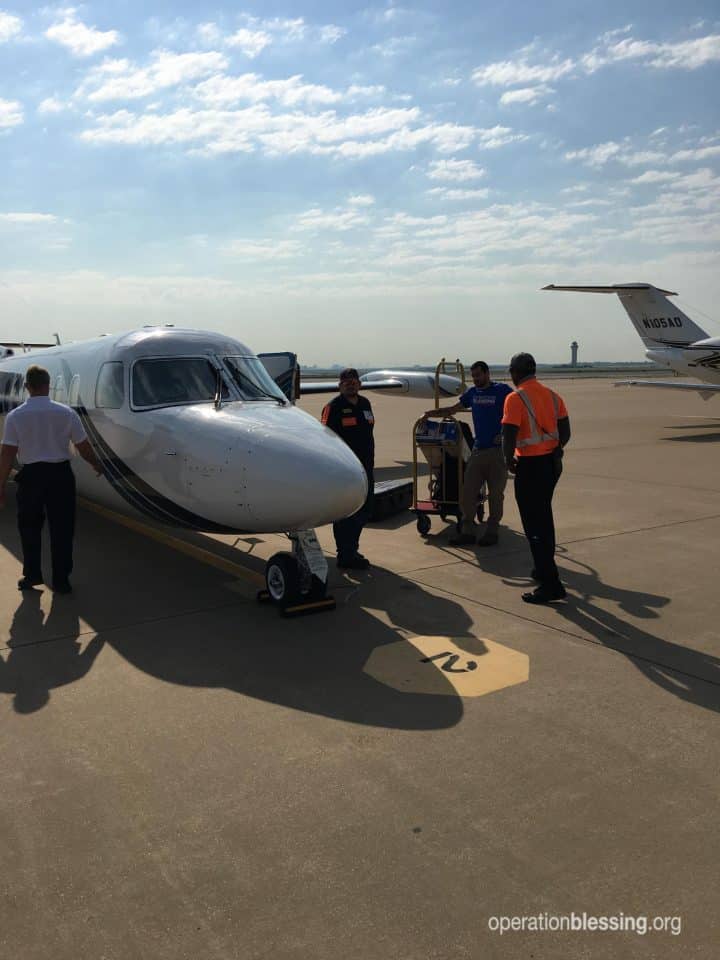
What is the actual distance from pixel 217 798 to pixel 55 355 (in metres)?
7.68

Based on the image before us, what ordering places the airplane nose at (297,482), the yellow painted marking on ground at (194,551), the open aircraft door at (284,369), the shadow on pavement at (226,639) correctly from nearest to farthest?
the shadow on pavement at (226,639)
the airplane nose at (297,482)
the yellow painted marking on ground at (194,551)
the open aircraft door at (284,369)

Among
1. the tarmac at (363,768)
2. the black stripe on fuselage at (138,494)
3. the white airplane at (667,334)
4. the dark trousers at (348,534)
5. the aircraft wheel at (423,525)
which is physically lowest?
the tarmac at (363,768)

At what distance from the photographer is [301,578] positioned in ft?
21.3

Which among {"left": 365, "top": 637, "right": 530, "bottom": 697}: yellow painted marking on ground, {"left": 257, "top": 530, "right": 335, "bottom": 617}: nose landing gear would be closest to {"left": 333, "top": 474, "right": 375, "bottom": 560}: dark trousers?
{"left": 257, "top": 530, "right": 335, "bottom": 617}: nose landing gear

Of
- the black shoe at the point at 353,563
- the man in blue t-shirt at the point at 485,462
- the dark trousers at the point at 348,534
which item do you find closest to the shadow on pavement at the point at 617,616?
the man in blue t-shirt at the point at 485,462

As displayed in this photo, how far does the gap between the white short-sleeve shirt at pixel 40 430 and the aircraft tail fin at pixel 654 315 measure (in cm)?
2367

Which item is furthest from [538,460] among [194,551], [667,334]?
[667,334]

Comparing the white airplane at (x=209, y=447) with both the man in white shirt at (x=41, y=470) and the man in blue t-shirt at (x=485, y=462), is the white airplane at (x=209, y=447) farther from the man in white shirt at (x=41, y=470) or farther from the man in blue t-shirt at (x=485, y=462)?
the man in blue t-shirt at (x=485, y=462)

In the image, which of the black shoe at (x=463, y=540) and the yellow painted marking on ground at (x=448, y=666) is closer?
the yellow painted marking on ground at (x=448, y=666)

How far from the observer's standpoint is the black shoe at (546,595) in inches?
262

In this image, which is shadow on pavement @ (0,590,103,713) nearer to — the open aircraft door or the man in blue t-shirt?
the man in blue t-shirt

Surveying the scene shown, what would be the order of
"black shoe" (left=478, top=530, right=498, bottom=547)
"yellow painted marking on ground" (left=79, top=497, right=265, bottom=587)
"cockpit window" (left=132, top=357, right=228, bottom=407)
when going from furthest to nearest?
"black shoe" (left=478, top=530, right=498, bottom=547) → "yellow painted marking on ground" (left=79, top=497, right=265, bottom=587) → "cockpit window" (left=132, top=357, right=228, bottom=407)

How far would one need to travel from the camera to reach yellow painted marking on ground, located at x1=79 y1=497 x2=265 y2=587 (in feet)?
24.6

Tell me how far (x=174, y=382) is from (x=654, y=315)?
1000 inches
